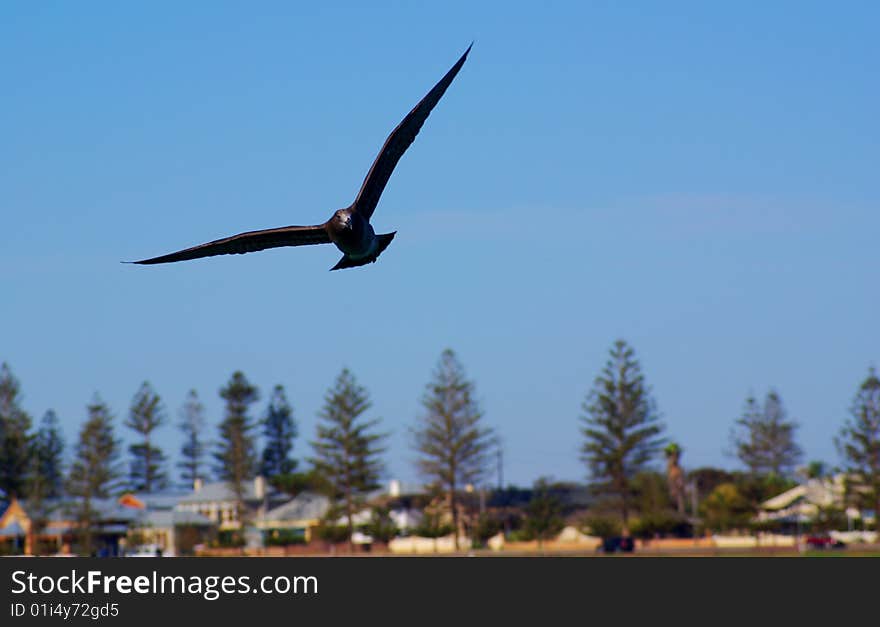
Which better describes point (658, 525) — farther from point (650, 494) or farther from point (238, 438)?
point (238, 438)

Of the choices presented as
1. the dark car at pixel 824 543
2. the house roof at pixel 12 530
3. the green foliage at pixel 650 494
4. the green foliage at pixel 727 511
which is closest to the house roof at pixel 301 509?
the house roof at pixel 12 530

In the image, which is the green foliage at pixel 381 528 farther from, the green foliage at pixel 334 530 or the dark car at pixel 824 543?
the dark car at pixel 824 543

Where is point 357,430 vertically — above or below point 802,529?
above

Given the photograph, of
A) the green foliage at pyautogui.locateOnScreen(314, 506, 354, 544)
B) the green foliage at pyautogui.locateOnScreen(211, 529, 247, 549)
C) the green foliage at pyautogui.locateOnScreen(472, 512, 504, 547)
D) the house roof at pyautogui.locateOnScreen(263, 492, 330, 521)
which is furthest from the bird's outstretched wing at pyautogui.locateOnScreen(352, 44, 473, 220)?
the house roof at pyautogui.locateOnScreen(263, 492, 330, 521)

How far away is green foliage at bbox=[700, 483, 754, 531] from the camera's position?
342ft

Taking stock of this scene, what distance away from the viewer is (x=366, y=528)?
357ft

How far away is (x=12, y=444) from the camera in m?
123

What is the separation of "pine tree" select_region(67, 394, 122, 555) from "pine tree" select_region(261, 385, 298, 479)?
4127 cm

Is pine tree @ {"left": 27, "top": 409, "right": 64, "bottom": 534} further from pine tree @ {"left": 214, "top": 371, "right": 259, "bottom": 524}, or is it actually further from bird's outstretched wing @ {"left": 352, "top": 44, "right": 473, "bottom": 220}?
bird's outstretched wing @ {"left": 352, "top": 44, "right": 473, "bottom": 220}

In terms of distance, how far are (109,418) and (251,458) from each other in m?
13.9

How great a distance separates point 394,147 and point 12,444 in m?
113

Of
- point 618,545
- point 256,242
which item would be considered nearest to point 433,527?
point 618,545
